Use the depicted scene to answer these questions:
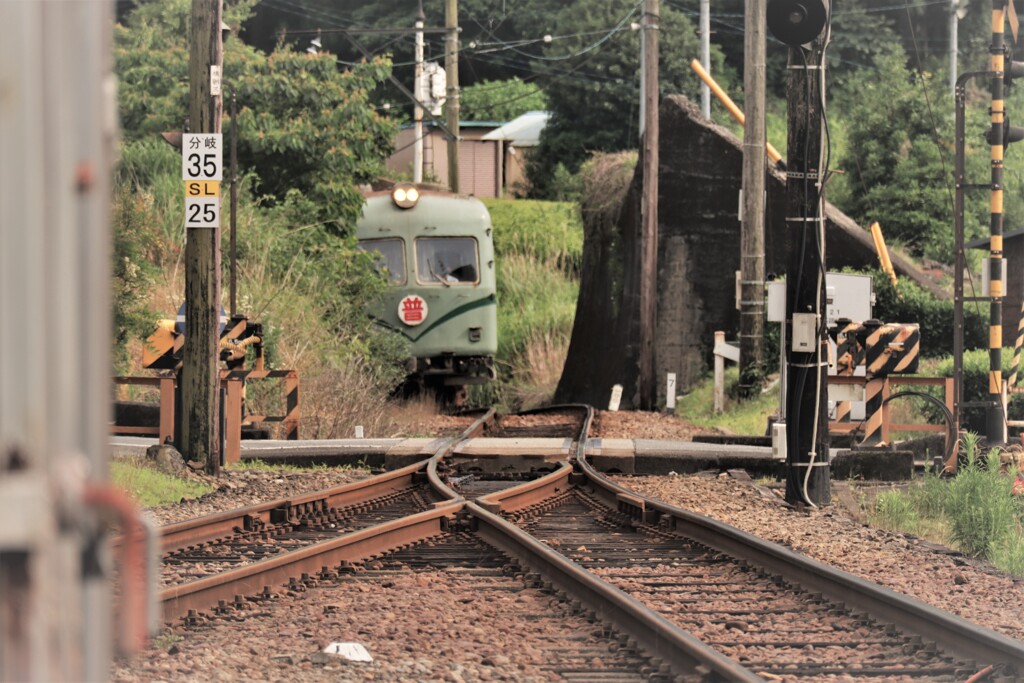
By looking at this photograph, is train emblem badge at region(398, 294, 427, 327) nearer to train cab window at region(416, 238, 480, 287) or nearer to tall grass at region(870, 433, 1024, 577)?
train cab window at region(416, 238, 480, 287)

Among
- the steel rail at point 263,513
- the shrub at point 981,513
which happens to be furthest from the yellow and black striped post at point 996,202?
the steel rail at point 263,513

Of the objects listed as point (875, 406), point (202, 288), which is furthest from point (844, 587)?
point (875, 406)

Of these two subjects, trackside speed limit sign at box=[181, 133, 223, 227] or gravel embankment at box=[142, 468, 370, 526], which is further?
trackside speed limit sign at box=[181, 133, 223, 227]

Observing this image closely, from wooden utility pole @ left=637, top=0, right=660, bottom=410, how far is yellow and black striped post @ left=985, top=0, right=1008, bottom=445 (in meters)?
10.6

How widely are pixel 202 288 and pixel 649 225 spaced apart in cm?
1175

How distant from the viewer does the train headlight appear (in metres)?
21.0

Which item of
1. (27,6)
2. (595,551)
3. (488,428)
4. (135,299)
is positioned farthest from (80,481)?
(488,428)

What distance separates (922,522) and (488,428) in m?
8.30

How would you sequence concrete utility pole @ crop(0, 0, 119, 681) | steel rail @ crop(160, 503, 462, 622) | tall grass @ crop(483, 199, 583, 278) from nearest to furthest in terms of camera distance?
concrete utility pole @ crop(0, 0, 119, 681), steel rail @ crop(160, 503, 462, 622), tall grass @ crop(483, 199, 583, 278)

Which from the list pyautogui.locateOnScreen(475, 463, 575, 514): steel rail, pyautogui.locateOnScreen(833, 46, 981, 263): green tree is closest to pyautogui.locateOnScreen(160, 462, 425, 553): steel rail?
pyautogui.locateOnScreen(475, 463, 575, 514): steel rail

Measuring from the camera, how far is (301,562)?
6738 mm

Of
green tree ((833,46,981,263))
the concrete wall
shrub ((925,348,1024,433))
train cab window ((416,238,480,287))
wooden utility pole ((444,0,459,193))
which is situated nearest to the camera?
shrub ((925,348,1024,433))

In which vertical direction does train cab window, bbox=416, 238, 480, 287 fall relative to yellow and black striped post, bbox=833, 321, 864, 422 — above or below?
above

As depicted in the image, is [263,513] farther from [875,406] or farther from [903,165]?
[903,165]
